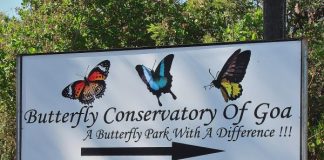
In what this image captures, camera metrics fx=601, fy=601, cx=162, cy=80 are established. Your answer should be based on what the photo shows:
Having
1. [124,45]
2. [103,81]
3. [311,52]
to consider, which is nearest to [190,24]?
[124,45]

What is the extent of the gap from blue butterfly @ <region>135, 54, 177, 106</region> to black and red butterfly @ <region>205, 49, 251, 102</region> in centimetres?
38

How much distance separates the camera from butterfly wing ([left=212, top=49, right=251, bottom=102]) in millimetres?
4664

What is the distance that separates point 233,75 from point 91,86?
1.22 meters

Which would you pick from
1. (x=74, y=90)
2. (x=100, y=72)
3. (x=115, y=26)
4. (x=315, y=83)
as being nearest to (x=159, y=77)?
(x=100, y=72)

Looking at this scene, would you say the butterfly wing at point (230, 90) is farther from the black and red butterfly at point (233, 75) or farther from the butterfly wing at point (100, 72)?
the butterfly wing at point (100, 72)

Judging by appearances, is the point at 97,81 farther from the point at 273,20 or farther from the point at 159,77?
the point at 273,20

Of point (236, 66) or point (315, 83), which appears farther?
point (315, 83)

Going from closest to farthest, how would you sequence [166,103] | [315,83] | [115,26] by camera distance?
[166,103] < [315,83] < [115,26]

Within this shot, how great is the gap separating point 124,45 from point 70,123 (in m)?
3.75

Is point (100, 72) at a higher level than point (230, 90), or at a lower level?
higher

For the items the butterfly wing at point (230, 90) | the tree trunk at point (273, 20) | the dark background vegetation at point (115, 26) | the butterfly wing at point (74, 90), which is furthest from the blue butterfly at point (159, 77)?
the dark background vegetation at point (115, 26)

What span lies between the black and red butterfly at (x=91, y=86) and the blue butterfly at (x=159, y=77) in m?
0.33

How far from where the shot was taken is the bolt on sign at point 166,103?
4.53m

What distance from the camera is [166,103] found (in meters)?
4.86
